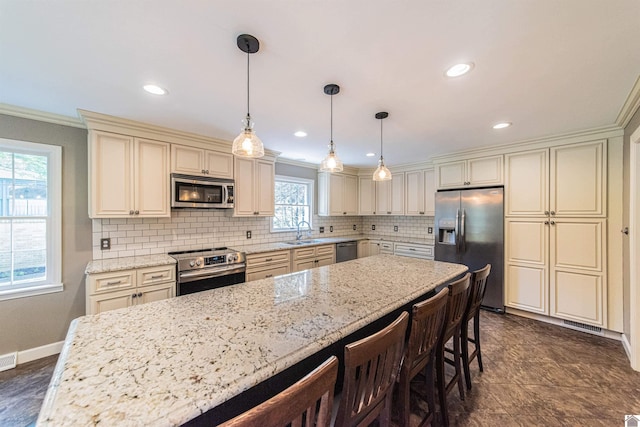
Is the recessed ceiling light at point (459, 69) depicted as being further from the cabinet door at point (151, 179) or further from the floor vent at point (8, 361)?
the floor vent at point (8, 361)

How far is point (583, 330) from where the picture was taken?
3021 millimetres

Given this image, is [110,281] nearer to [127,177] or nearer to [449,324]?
[127,177]

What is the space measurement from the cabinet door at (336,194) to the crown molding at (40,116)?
3.55m

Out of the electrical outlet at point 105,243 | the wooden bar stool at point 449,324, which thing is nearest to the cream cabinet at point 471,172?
the wooden bar stool at point 449,324

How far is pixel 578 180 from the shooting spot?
2.99 m

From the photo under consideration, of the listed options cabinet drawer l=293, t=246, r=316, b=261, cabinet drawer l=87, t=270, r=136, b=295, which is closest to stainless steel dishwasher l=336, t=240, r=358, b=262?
cabinet drawer l=293, t=246, r=316, b=261

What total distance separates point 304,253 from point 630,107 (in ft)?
12.4

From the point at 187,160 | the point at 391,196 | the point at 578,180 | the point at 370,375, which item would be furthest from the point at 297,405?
the point at 391,196

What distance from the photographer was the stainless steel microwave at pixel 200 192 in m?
2.97

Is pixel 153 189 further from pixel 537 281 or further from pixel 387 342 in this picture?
pixel 537 281

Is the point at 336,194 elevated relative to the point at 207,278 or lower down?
elevated

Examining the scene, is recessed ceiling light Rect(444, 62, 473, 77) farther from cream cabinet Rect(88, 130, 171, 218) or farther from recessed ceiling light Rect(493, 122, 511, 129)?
cream cabinet Rect(88, 130, 171, 218)

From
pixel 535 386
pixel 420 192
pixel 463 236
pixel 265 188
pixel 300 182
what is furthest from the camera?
pixel 300 182

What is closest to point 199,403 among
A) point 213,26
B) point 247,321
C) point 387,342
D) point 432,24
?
point 247,321
